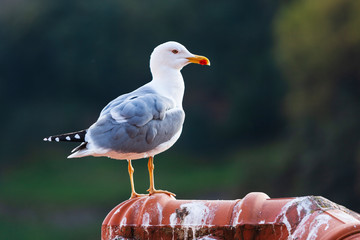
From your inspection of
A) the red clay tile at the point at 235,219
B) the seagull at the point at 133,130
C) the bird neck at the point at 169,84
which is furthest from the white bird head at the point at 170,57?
the red clay tile at the point at 235,219

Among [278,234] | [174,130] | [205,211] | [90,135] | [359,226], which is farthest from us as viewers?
[174,130]

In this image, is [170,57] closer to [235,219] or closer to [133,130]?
[133,130]

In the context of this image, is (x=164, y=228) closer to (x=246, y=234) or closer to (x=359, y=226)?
(x=246, y=234)

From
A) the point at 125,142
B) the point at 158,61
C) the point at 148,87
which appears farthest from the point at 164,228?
the point at 158,61

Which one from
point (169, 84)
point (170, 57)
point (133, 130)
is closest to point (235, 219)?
point (133, 130)

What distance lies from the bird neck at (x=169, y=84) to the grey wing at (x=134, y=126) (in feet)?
0.44

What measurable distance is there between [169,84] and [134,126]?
32 cm

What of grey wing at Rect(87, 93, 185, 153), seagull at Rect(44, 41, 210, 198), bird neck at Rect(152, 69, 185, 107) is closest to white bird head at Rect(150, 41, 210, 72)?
bird neck at Rect(152, 69, 185, 107)

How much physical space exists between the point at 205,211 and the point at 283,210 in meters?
0.20

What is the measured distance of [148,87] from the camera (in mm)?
2072

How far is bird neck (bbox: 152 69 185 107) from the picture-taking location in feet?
6.91

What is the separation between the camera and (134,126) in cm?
188

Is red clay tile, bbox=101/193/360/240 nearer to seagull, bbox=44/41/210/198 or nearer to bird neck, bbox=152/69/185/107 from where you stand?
seagull, bbox=44/41/210/198

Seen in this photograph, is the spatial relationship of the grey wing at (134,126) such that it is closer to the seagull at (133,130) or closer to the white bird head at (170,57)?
the seagull at (133,130)
